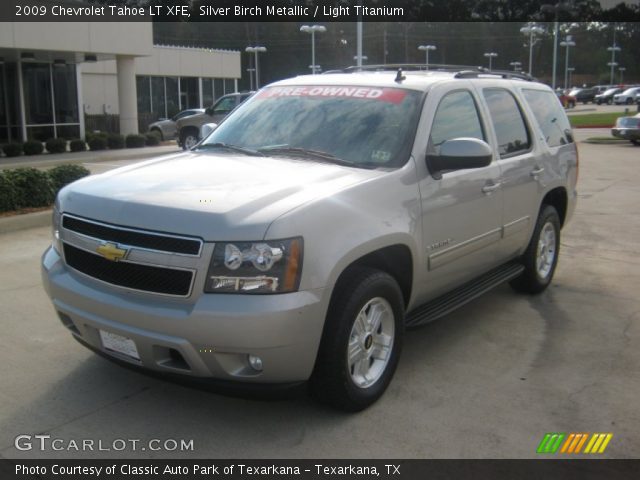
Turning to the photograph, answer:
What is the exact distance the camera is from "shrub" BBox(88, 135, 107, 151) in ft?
73.5

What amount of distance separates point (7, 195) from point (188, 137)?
12.9 m

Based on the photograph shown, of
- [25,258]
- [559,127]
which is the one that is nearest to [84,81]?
[25,258]

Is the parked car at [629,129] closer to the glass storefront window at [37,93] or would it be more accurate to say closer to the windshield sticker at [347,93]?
the glass storefront window at [37,93]

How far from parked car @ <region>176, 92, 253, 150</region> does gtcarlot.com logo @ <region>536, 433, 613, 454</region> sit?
18098 mm

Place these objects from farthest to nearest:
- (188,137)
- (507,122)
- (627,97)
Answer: (627,97), (188,137), (507,122)

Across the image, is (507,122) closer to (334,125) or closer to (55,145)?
(334,125)

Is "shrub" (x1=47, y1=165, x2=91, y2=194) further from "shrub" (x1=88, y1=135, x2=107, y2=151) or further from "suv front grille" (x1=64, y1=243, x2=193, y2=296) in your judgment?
"shrub" (x1=88, y1=135, x2=107, y2=151)

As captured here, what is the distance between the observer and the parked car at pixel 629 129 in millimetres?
23375

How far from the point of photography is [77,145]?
72.2ft

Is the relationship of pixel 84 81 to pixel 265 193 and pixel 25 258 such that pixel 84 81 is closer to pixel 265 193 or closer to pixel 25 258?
pixel 25 258

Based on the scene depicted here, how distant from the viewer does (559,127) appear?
21.1 ft

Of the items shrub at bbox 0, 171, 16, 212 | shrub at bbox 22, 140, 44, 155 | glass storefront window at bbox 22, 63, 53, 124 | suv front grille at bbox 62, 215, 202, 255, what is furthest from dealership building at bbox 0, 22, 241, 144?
suv front grille at bbox 62, 215, 202, 255

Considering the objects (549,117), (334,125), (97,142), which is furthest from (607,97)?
(334,125)

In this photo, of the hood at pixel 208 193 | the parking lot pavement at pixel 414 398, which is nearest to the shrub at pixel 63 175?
the parking lot pavement at pixel 414 398
